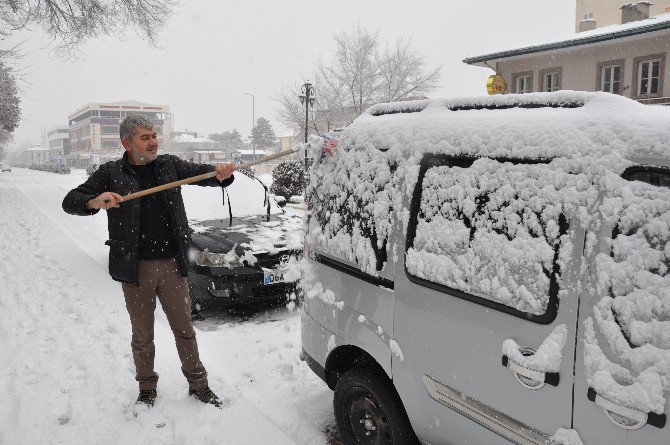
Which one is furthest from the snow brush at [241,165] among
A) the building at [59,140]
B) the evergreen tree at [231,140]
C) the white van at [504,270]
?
the building at [59,140]

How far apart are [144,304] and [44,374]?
132 cm

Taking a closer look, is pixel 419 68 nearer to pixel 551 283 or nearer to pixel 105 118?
pixel 551 283

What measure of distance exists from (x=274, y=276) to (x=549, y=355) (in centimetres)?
361

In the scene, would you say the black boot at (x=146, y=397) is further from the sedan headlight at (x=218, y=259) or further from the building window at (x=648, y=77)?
the building window at (x=648, y=77)

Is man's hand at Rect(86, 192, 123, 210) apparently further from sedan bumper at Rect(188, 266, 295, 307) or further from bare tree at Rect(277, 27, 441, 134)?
bare tree at Rect(277, 27, 441, 134)

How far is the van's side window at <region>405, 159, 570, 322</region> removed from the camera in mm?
1626

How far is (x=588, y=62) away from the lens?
17734mm

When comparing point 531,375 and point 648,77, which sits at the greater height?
point 648,77

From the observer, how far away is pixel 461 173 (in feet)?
6.44

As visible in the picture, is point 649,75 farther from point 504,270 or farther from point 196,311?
point 504,270

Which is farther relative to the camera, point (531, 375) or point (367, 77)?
point (367, 77)

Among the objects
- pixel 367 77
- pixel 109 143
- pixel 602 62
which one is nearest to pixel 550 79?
pixel 602 62

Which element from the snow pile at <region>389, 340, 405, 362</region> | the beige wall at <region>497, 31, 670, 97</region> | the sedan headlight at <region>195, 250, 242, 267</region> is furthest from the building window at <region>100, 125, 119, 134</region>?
the snow pile at <region>389, 340, 405, 362</region>

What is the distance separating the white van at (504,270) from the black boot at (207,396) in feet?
3.49
